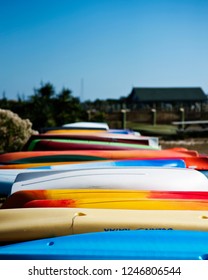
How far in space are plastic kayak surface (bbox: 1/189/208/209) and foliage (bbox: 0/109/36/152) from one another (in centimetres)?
656

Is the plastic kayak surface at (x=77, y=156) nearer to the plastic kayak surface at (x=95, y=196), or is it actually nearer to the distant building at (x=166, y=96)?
the plastic kayak surface at (x=95, y=196)

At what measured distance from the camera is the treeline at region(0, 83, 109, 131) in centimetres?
1455

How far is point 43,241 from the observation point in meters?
2.45

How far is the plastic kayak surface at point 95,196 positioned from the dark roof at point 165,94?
193 feet

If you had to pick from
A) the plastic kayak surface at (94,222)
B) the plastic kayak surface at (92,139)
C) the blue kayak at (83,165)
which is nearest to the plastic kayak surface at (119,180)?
the blue kayak at (83,165)

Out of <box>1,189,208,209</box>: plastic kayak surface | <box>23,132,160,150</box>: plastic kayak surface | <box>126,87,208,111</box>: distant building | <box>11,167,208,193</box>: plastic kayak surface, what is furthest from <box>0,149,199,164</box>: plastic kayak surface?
<box>126,87,208,111</box>: distant building

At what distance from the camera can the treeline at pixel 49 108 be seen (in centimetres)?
1455

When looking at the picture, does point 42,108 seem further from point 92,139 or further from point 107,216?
point 107,216

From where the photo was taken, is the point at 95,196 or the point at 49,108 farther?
the point at 49,108

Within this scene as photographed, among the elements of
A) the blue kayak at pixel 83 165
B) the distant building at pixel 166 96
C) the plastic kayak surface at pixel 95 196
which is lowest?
the blue kayak at pixel 83 165

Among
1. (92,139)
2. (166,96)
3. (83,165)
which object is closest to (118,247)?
(83,165)

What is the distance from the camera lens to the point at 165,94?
64000 mm

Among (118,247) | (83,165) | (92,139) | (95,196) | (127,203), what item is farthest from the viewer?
(92,139)

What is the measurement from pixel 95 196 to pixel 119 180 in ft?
2.31
